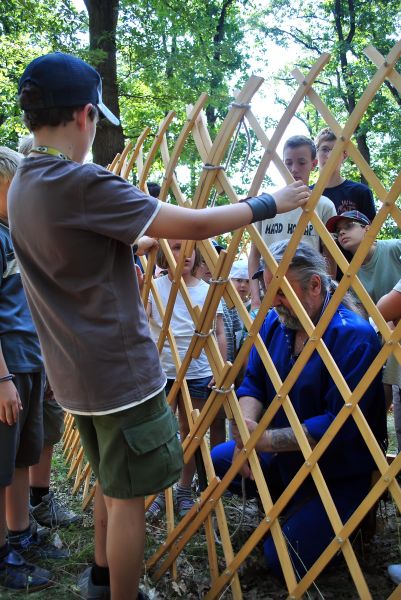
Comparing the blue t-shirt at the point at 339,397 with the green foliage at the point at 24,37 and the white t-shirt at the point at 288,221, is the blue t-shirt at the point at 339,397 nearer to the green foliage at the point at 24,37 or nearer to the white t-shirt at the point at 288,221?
the white t-shirt at the point at 288,221

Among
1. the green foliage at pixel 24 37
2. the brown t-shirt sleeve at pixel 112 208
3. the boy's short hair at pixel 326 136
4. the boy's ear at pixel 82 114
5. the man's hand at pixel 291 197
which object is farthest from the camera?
the green foliage at pixel 24 37

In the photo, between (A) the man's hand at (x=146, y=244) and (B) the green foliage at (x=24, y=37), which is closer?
(A) the man's hand at (x=146, y=244)

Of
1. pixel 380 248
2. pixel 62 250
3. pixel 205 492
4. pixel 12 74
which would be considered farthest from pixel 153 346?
pixel 12 74

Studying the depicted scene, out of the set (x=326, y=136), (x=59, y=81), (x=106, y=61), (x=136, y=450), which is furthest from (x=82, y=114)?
(x=106, y=61)

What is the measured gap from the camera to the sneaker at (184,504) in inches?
95.9

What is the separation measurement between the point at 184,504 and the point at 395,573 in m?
0.96

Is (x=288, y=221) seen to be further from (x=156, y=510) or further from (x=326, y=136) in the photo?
(x=156, y=510)

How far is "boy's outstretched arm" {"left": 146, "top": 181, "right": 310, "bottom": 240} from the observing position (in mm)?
1229

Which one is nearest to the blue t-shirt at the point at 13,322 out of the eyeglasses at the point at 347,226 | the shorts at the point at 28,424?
the shorts at the point at 28,424

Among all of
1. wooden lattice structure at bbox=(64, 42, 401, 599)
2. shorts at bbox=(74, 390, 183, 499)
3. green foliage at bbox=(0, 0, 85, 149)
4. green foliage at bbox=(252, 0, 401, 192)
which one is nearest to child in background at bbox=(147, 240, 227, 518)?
wooden lattice structure at bbox=(64, 42, 401, 599)

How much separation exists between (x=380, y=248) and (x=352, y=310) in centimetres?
63

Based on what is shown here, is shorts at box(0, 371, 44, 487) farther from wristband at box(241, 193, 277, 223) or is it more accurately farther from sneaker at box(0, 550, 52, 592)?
wristband at box(241, 193, 277, 223)

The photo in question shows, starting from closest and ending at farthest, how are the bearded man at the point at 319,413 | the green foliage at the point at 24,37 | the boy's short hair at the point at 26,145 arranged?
the bearded man at the point at 319,413, the boy's short hair at the point at 26,145, the green foliage at the point at 24,37

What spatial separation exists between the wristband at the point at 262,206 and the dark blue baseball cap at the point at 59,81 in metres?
0.46
